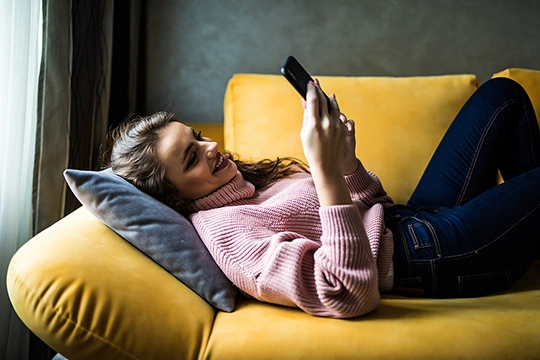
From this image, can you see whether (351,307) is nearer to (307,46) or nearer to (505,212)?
(505,212)

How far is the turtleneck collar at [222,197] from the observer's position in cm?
131

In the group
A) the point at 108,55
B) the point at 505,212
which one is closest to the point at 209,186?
the point at 505,212

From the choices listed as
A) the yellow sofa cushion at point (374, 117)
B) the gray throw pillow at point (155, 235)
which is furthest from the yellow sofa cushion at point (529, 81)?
the gray throw pillow at point (155, 235)

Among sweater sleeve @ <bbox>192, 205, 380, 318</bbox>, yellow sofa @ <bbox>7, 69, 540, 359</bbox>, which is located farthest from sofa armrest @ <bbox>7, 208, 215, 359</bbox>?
sweater sleeve @ <bbox>192, 205, 380, 318</bbox>

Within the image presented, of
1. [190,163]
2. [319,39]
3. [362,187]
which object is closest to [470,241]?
[362,187]

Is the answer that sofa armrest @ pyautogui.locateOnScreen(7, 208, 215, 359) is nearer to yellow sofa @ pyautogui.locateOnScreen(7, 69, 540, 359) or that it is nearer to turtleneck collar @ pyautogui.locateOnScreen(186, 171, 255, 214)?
yellow sofa @ pyautogui.locateOnScreen(7, 69, 540, 359)

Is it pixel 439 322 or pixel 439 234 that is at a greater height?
pixel 439 234

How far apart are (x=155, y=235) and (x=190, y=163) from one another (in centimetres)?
22

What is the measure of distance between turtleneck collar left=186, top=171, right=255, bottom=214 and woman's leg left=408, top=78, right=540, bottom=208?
0.51 m

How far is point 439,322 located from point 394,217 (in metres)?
0.36

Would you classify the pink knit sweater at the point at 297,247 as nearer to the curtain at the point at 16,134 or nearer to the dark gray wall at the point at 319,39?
the curtain at the point at 16,134

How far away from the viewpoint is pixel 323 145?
1.02 meters

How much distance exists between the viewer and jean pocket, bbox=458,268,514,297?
123 centimetres

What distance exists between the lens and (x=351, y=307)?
40.9 inches
